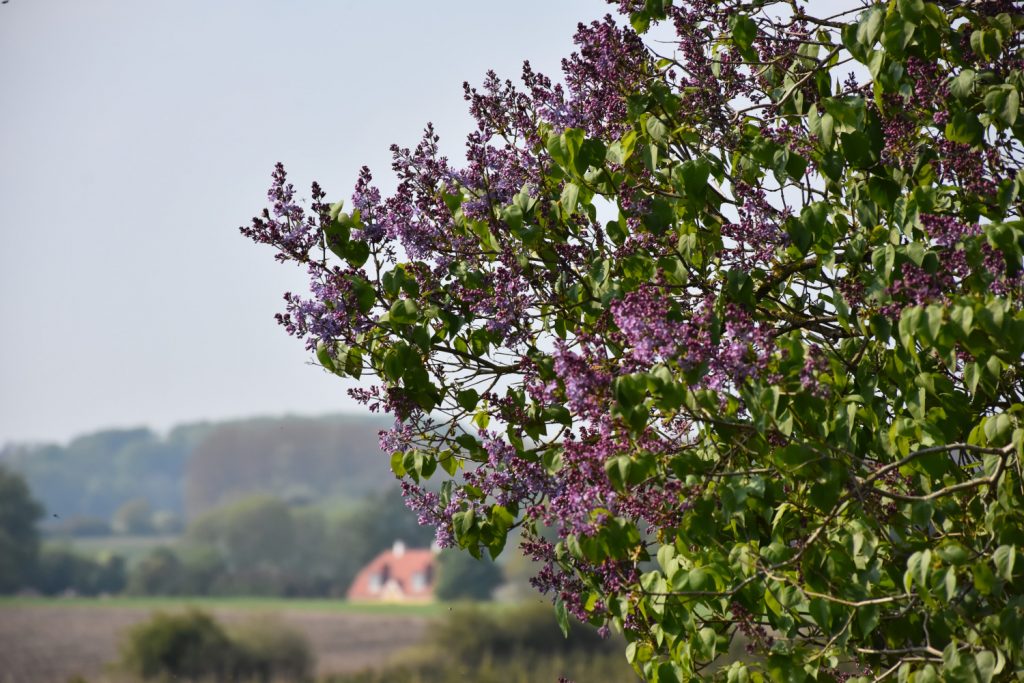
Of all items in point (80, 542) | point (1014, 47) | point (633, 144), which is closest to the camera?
point (633, 144)

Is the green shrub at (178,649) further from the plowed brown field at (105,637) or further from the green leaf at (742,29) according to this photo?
the green leaf at (742,29)

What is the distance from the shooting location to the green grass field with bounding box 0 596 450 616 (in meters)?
44.1

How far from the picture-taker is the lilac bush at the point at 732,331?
3.31m

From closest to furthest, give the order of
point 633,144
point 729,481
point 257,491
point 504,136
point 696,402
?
point 696,402
point 729,481
point 633,144
point 504,136
point 257,491

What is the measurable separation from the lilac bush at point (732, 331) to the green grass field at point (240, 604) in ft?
121

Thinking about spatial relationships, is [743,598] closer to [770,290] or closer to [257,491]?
[770,290]

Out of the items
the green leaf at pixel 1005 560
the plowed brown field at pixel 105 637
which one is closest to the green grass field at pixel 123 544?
the plowed brown field at pixel 105 637

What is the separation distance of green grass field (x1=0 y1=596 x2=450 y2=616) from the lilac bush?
36856 mm

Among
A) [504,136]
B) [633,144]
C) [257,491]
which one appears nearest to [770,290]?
[633,144]

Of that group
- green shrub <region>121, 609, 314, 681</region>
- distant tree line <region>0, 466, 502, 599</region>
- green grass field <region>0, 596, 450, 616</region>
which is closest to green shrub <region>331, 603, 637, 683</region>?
green shrub <region>121, 609, 314, 681</region>

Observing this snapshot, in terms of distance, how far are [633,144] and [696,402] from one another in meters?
1.03

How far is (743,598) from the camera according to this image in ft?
12.0

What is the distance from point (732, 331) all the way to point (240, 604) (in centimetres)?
5320

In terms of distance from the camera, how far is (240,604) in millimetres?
53344
